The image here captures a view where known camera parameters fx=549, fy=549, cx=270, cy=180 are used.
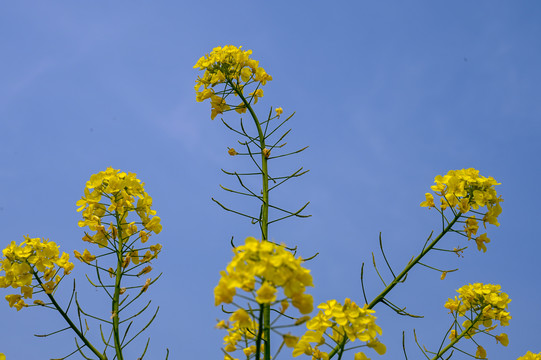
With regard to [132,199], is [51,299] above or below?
below

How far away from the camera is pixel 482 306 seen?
355 centimetres

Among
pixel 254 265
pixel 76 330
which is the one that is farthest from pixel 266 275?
pixel 76 330

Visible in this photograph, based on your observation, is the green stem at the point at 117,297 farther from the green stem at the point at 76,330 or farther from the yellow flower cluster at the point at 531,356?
the yellow flower cluster at the point at 531,356

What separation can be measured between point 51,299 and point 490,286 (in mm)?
2734

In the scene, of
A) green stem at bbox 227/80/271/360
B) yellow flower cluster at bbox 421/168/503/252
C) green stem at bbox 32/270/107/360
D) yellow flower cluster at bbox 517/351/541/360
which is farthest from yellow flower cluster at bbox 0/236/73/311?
yellow flower cluster at bbox 517/351/541/360

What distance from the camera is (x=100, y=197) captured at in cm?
329

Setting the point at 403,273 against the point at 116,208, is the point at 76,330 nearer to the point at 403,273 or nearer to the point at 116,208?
the point at 116,208

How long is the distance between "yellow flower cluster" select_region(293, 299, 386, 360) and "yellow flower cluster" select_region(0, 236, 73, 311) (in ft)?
5.50

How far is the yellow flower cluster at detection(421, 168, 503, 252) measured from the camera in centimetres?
304

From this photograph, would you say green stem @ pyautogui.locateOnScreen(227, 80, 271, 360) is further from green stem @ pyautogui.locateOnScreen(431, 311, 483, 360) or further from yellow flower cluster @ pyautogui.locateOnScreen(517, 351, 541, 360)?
yellow flower cluster @ pyautogui.locateOnScreen(517, 351, 541, 360)

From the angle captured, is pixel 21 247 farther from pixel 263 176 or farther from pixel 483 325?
pixel 483 325

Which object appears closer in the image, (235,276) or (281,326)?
(235,276)

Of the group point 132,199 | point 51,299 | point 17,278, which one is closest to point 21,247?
point 17,278

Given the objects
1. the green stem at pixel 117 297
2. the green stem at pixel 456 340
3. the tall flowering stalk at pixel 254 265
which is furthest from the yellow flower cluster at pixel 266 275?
the green stem at pixel 456 340
